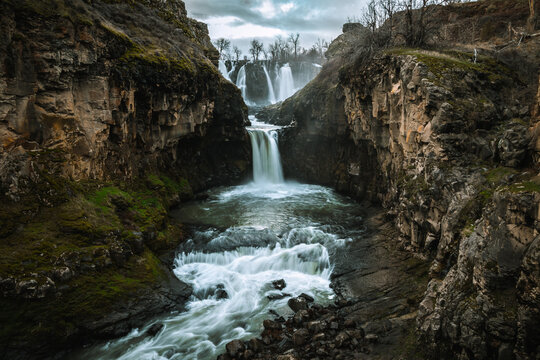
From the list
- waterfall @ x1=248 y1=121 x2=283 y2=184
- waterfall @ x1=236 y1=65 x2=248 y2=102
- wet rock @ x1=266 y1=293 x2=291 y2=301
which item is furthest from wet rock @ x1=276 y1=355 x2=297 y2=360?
waterfall @ x1=236 y1=65 x2=248 y2=102

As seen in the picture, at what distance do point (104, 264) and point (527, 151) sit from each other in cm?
1223

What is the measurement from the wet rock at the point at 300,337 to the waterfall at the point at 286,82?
152 feet

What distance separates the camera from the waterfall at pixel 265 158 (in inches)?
1068

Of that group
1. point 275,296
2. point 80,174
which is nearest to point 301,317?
point 275,296

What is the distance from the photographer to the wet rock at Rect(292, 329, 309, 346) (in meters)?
8.09

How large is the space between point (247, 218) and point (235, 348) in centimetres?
952

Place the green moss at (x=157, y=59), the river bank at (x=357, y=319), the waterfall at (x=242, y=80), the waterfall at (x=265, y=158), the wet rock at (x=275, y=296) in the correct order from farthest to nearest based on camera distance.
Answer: the waterfall at (x=242, y=80) < the waterfall at (x=265, y=158) < the green moss at (x=157, y=59) < the wet rock at (x=275, y=296) < the river bank at (x=357, y=319)

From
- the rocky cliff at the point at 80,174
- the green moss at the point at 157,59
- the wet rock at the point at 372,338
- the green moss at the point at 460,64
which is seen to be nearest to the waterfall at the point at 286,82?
the green moss at the point at 157,59

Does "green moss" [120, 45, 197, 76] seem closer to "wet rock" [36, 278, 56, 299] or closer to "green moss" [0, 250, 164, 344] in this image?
"green moss" [0, 250, 164, 344]

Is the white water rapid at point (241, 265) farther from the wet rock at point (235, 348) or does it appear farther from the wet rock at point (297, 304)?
the wet rock at point (235, 348)

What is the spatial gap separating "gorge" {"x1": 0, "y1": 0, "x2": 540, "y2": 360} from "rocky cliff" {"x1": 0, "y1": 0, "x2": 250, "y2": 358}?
0.17 ft

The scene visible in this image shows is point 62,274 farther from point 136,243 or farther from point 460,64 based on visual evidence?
point 460,64

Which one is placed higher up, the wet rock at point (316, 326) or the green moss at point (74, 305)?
the green moss at point (74, 305)

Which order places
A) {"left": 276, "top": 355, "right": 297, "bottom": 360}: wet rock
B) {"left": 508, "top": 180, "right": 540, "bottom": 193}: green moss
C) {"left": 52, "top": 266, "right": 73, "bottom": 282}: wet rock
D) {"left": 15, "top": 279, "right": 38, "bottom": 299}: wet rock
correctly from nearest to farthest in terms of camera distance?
1. {"left": 508, "top": 180, "right": 540, "bottom": 193}: green moss
2. {"left": 276, "top": 355, "right": 297, "bottom": 360}: wet rock
3. {"left": 15, "top": 279, "right": 38, "bottom": 299}: wet rock
4. {"left": 52, "top": 266, "right": 73, "bottom": 282}: wet rock
